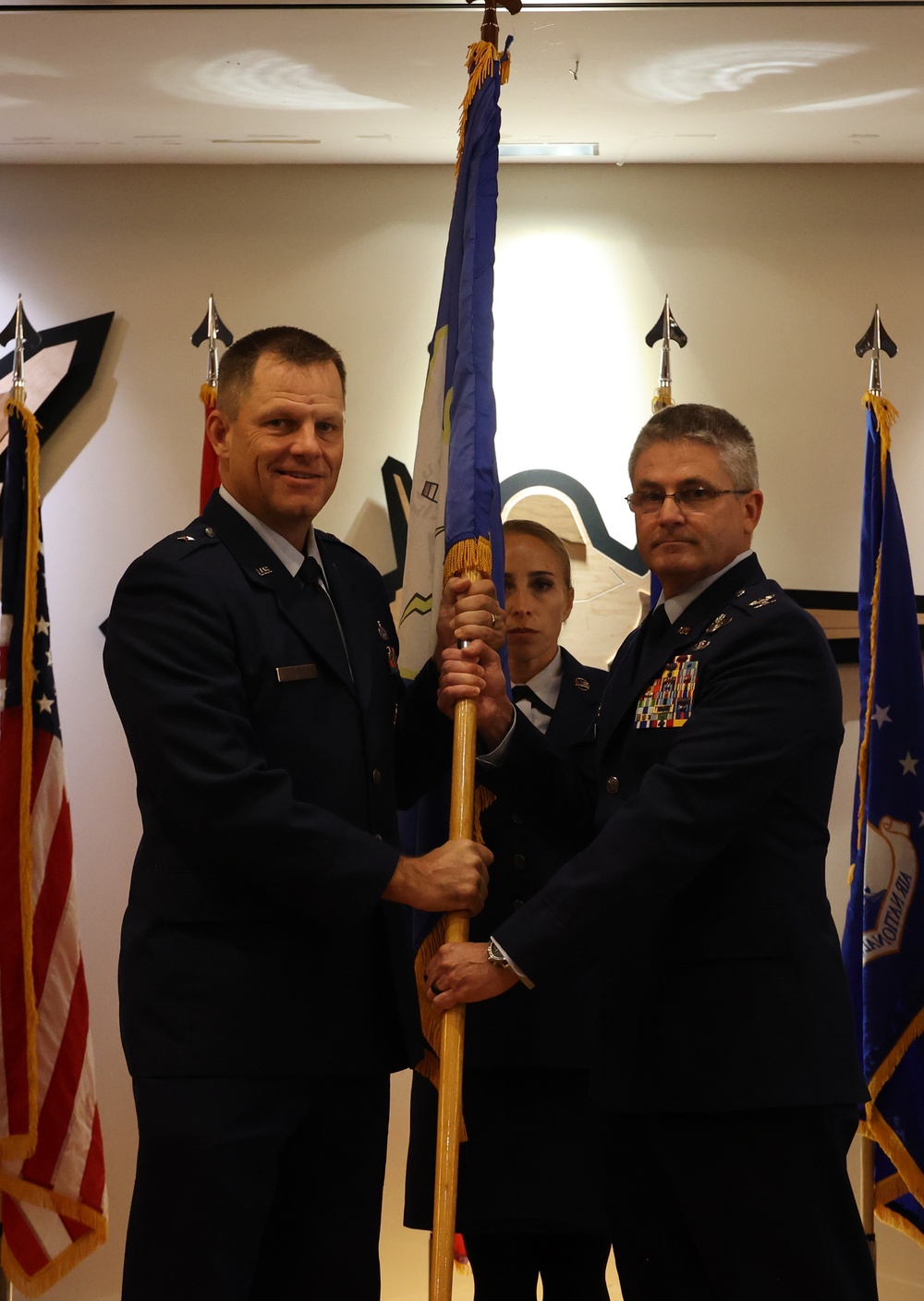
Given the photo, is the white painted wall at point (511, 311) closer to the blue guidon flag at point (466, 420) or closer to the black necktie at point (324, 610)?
the blue guidon flag at point (466, 420)

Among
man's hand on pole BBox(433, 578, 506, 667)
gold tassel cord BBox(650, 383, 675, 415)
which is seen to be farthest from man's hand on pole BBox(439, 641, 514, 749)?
gold tassel cord BBox(650, 383, 675, 415)

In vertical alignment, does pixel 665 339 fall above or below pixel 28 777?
above

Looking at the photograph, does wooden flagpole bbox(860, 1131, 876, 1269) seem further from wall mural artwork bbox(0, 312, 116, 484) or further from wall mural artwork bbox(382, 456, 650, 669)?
wall mural artwork bbox(0, 312, 116, 484)

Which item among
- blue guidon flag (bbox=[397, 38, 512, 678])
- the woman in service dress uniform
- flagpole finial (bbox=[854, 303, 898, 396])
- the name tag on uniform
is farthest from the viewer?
flagpole finial (bbox=[854, 303, 898, 396])

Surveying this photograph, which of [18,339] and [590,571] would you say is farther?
[590,571]

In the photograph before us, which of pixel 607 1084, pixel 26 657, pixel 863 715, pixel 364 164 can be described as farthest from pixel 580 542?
pixel 607 1084

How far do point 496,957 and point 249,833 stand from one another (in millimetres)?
415

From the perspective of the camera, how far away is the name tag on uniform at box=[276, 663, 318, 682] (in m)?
1.85

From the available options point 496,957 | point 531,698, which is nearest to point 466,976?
point 496,957

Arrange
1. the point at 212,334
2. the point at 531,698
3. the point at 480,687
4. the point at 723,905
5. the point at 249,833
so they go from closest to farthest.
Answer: the point at 249,833 < the point at 723,905 < the point at 480,687 < the point at 531,698 < the point at 212,334

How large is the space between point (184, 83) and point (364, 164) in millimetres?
678

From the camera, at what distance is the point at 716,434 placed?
6.73ft

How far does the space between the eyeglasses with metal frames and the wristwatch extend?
701 mm

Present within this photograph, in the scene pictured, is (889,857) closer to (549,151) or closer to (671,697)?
(671,697)
